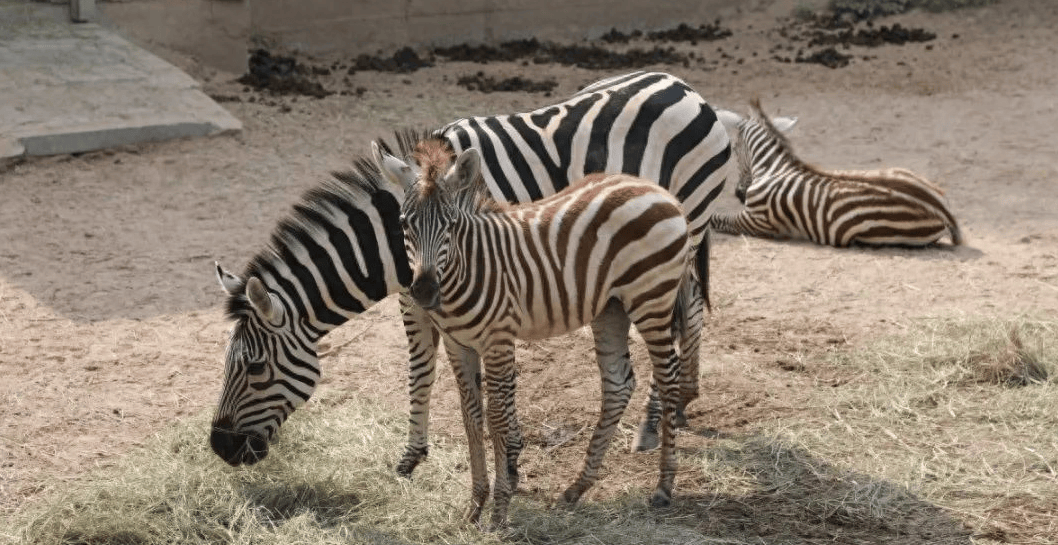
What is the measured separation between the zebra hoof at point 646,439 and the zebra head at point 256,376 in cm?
168

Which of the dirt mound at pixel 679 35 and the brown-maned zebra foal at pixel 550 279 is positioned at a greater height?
the brown-maned zebra foal at pixel 550 279

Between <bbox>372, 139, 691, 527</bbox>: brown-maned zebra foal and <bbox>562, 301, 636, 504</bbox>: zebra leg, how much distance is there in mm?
11

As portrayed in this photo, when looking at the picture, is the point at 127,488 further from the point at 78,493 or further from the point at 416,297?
the point at 416,297

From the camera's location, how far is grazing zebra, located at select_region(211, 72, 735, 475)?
5.53m

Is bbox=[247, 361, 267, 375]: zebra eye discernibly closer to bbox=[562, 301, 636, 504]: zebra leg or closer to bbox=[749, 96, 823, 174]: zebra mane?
bbox=[562, 301, 636, 504]: zebra leg

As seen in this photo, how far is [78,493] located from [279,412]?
2.91 ft

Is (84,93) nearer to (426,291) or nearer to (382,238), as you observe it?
(382,238)

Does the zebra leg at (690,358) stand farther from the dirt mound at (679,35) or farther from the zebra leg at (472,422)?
the dirt mound at (679,35)

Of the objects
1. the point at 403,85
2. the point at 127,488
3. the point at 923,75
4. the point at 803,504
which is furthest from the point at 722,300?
the point at 923,75

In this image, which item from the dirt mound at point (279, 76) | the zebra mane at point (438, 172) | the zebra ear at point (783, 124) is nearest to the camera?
the zebra mane at point (438, 172)

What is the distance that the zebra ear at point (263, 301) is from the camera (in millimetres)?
5246

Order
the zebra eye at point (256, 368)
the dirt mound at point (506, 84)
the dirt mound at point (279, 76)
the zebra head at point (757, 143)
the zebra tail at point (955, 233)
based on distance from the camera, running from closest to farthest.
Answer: the zebra eye at point (256, 368) < the zebra tail at point (955, 233) < the zebra head at point (757, 143) < the dirt mound at point (279, 76) < the dirt mound at point (506, 84)

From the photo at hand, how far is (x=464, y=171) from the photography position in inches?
197

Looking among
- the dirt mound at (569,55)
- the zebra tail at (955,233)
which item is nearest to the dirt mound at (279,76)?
the dirt mound at (569,55)
